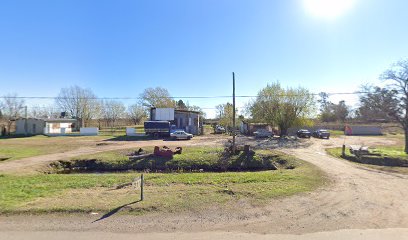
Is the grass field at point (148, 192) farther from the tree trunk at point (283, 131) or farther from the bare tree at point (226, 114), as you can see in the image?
the bare tree at point (226, 114)

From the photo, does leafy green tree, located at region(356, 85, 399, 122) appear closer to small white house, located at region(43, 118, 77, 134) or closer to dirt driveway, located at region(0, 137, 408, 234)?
dirt driveway, located at region(0, 137, 408, 234)

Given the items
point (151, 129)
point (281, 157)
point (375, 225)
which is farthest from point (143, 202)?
point (151, 129)

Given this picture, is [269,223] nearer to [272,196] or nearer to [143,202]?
[272,196]

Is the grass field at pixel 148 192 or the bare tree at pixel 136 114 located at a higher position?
the bare tree at pixel 136 114

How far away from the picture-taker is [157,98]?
74312 mm

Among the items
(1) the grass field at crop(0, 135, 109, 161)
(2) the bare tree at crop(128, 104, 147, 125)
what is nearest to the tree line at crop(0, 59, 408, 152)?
(2) the bare tree at crop(128, 104, 147, 125)

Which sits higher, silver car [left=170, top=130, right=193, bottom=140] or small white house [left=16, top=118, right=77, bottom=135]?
small white house [left=16, top=118, right=77, bottom=135]

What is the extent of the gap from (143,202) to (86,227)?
7.31 ft

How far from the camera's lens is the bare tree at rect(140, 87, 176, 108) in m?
73.2

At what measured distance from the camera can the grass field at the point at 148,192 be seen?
28.3 ft

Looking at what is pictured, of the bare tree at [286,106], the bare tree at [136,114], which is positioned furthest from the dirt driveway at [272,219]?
the bare tree at [136,114]

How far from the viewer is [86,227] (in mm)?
7027

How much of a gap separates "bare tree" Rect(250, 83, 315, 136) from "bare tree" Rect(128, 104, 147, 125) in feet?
160

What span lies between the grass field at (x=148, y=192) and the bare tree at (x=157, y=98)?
194 feet
